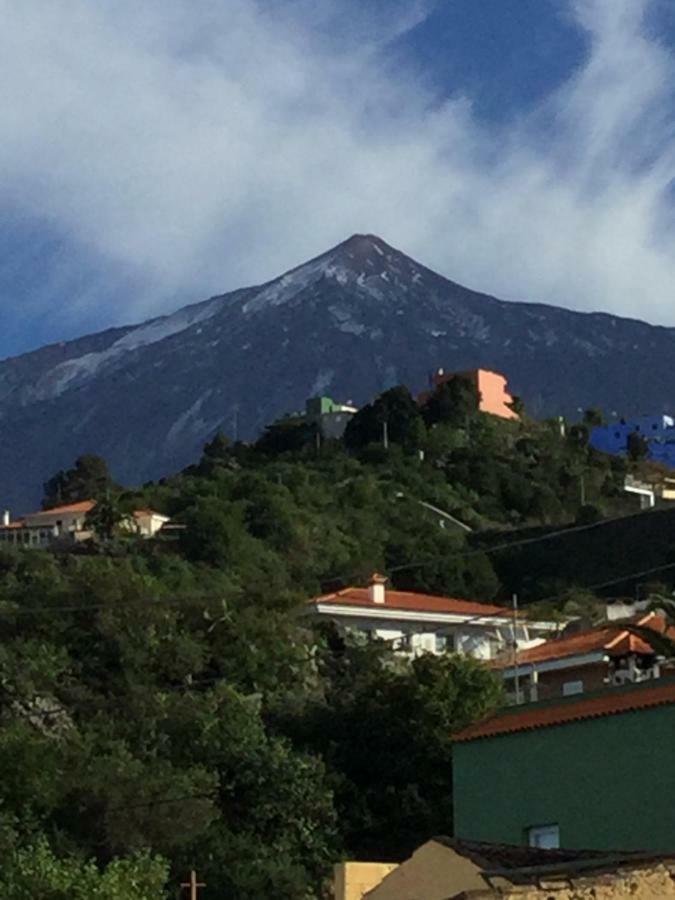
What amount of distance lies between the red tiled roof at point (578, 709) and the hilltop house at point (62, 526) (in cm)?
6032

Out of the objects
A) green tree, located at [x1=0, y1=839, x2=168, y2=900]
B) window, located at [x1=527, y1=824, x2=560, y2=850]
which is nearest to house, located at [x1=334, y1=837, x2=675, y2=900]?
window, located at [x1=527, y1=824, x2=560, y2=850]

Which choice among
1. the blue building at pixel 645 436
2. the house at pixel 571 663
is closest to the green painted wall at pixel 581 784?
the house at pixel 571 663

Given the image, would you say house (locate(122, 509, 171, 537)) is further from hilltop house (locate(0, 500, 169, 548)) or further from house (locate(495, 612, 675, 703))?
house (locate(495, 612, 675, 703))

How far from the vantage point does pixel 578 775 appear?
24.5 metres

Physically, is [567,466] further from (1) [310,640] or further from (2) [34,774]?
(2) [34,774]

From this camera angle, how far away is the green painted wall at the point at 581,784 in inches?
928

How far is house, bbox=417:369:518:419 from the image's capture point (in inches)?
4643

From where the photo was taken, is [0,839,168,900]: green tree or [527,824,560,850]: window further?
[0,839,168,900]: green tree

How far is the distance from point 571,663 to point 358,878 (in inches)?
1383

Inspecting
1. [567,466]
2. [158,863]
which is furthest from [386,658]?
[567,466]

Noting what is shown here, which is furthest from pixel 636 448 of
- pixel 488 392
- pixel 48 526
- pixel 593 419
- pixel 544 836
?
pixel 544 836

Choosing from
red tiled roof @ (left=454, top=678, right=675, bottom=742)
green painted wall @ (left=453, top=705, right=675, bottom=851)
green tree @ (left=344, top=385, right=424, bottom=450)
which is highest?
green tree @ (left=344, top=385, right=424, bottom=450)

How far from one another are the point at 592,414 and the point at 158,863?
321 feet

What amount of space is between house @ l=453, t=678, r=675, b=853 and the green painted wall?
1cm
